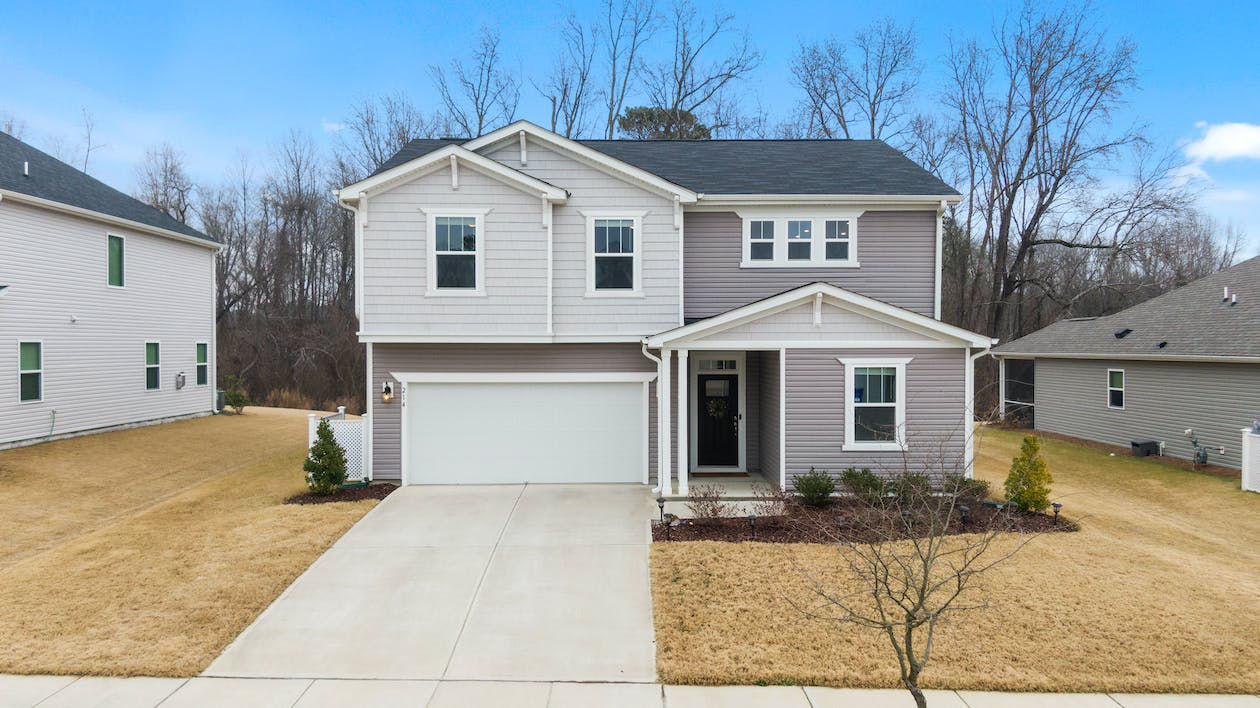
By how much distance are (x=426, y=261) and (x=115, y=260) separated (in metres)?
12.8

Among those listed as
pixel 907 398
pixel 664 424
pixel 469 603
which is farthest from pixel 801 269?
pixel 469 603

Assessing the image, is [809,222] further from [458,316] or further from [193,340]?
[193,340]

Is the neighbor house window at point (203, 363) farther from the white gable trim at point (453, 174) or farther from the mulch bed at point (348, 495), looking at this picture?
the white gable trim at point (453, 174)

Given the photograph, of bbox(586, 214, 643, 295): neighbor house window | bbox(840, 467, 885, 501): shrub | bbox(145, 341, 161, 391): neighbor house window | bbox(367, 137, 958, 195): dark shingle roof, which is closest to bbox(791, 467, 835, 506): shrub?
bbox(840, 467, 885, 501): shrub

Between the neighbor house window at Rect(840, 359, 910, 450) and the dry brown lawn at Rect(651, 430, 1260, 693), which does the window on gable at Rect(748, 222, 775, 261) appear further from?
the dry brown lawn at Rect(651, 430, 1260, 693)

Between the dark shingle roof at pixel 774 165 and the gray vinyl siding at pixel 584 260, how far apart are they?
149cm

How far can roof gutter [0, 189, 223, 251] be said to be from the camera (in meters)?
15.0

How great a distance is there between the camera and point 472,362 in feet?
40.7

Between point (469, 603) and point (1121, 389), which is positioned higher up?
point (1121, 389)

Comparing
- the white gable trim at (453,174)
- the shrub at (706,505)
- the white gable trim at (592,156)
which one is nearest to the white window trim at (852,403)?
the shrub at (706,505)

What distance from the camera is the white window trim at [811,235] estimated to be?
1304cm

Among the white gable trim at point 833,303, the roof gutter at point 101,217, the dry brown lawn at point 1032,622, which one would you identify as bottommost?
the dry brown lawn at point 1032,622

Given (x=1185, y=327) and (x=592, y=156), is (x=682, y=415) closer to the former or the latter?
(x=592, y=156)

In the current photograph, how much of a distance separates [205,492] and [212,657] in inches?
305
